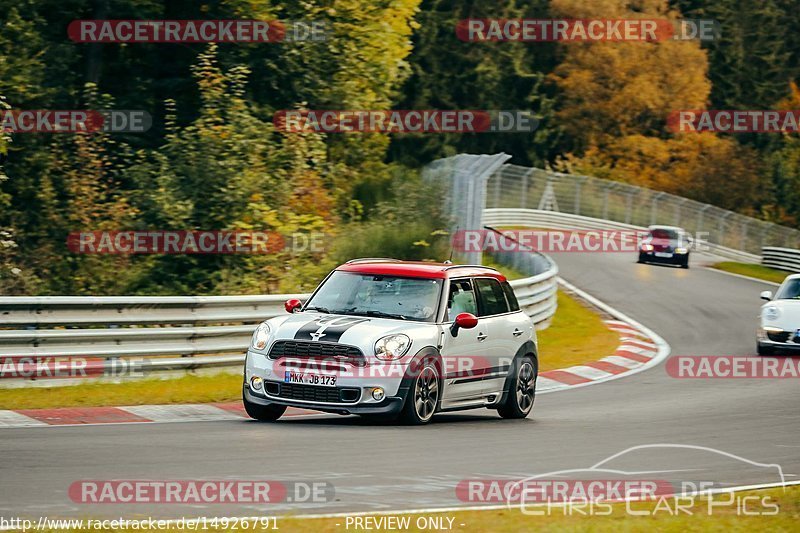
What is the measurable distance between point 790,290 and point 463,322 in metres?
11.1

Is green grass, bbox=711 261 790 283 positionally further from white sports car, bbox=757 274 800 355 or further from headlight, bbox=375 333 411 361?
headlight, bbox=375 333 411 361

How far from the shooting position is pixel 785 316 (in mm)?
22062

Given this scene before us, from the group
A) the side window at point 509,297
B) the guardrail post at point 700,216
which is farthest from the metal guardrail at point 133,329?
the guardrail post at point 700,216

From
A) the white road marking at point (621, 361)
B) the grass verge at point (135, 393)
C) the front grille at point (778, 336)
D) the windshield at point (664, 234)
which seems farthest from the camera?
the windshield at point (664, 234)

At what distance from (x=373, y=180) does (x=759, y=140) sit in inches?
2033

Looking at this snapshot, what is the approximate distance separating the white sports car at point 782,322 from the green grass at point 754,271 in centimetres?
2139

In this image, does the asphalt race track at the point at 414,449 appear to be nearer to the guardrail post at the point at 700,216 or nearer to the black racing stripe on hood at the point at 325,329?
the black racing stripe on hood at the point at 325,329

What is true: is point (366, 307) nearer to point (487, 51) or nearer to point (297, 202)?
point (297, 202)

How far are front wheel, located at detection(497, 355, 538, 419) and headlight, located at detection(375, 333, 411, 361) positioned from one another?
7.32 ft

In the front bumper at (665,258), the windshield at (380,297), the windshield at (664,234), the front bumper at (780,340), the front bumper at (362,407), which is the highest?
the windshield at (380,297)

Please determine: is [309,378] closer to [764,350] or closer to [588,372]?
[588,372]

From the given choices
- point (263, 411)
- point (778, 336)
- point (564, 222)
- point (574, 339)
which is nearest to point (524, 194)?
point (564, 222)

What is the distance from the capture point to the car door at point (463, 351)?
13.4 meters

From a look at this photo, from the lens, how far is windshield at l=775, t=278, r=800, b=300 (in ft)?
73.9
